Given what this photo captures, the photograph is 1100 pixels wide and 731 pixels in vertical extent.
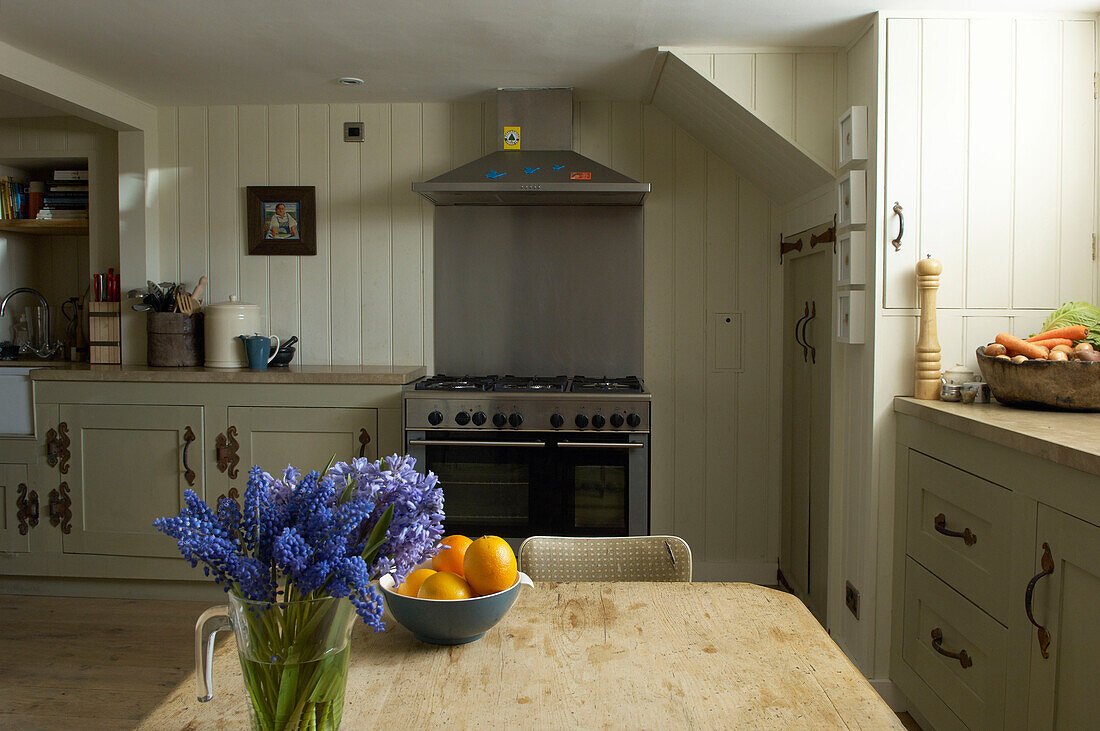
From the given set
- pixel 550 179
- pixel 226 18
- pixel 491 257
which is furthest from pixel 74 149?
pixel 550 179

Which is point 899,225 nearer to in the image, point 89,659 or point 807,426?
point 807,426

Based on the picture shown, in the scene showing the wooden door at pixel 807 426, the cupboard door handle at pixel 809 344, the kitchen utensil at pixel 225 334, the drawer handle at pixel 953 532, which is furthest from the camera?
the kitchen utensil at pixel 225 334

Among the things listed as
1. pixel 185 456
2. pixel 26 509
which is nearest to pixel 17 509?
pixel 26 509

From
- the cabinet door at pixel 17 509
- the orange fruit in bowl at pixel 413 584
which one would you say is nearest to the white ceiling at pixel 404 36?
the cabinet door at pixel 17 509

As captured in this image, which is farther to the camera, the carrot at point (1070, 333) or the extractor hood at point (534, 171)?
the extractor hood at point (534, 171)

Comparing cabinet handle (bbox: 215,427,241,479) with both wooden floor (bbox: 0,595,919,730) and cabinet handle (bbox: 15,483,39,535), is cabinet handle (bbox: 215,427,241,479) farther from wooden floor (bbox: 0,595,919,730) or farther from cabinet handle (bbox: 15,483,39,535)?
cabinet handle (bbox: 15,483,39,535)

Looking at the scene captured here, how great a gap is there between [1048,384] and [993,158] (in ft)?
2.61

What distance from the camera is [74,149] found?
3.94 metres

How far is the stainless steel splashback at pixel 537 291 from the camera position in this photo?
12.5 feet

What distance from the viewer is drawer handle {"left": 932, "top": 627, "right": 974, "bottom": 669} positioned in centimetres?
207

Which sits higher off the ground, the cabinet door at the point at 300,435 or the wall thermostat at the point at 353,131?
the wall thermostat at the point at 353,131

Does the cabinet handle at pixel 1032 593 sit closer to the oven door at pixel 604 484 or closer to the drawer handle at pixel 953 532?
the drawer handle at pixel 953 532

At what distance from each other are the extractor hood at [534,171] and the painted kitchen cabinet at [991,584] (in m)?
1.55

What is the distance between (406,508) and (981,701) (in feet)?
5.79
